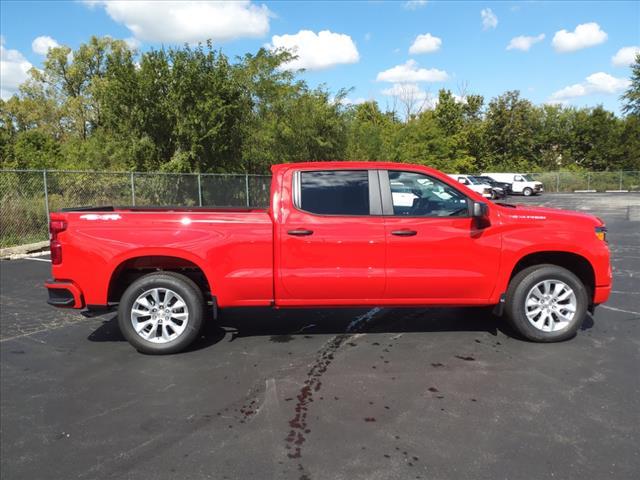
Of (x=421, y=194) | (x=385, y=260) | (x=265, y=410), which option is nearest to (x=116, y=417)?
(x=265, y=410)

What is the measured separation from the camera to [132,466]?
9.81 feet

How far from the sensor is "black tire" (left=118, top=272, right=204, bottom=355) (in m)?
4.81

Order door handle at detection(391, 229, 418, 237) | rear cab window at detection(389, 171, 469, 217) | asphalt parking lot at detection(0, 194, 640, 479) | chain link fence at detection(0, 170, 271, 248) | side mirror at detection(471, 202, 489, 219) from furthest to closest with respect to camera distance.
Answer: chain link fence at detection(0, 170, 271, 248) → rear cab window at detection(389, 171, 469, 217) → door handle at detection(391, 229, 418, 237) → side mirror at detection(471, 202, 489, 219) → asphalt parking lot at detection(0, 194, 640, 479)

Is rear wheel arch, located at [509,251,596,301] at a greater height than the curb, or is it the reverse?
rear wheel arch, located at [509,251,596,301]

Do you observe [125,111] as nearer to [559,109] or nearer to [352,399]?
[352,399]

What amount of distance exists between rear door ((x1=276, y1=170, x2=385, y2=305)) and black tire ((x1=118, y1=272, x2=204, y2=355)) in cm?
81

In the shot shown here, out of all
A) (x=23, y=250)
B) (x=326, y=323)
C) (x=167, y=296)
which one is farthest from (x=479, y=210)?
(x=23, y=250)

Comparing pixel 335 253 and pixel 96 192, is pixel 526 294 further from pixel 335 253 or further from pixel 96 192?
pixel 96 192

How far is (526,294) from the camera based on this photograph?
498 cm

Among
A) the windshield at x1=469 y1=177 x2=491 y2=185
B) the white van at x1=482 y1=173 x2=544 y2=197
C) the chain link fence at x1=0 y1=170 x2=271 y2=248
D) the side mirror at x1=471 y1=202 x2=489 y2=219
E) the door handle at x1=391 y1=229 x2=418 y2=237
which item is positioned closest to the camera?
the side mirror at x1=471 y1=202 x2=489 y2=219

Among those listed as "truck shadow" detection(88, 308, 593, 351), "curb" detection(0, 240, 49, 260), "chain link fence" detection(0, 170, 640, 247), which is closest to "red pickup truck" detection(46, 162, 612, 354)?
"truck shadow" detection(88, 308, 593, 351)

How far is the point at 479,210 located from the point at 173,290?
120 inches

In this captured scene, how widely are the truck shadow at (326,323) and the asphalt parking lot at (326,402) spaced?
36mm

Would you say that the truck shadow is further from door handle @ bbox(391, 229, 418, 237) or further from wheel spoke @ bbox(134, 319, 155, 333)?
door handle @ bbox(391, 229, 418, 237)
